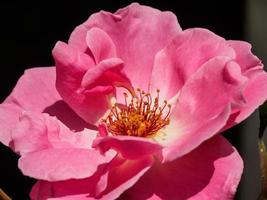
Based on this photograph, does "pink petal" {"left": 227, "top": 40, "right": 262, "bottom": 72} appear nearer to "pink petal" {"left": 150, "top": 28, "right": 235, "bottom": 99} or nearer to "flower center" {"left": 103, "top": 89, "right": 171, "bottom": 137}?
"pink petal" {"left": 150, "top": 28, "right": 235, "bottom": 99}

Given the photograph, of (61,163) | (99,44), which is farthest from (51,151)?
(99,44)

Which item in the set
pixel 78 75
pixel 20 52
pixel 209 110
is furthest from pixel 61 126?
pixel 20 52

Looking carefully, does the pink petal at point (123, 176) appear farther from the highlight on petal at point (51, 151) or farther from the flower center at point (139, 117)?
the flower center at point (139, 117)

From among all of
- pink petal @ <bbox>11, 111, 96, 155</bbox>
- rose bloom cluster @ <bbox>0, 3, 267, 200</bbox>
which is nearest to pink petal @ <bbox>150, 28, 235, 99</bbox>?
rose bloom cluster @ <bbox>0, 3, 267, 200</bbox>

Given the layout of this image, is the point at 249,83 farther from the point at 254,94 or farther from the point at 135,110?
the point at 135,110

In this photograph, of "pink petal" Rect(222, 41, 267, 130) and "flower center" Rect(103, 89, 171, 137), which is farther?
"flower center" Rect(103, 89, 171, 137)

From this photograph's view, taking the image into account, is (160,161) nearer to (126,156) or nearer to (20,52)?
(126,156)
